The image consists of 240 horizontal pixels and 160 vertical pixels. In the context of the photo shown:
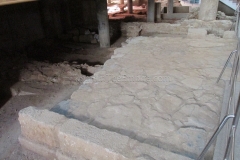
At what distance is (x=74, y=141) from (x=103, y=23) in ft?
24.8

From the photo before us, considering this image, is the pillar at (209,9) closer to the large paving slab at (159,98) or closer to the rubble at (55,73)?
the large paving slab at (159,98)

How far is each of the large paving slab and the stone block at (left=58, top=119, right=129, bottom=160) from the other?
256 millimetres

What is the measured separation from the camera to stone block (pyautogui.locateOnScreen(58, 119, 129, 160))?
6.97ft

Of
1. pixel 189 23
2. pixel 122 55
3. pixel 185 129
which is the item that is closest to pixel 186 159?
pixel 185 129

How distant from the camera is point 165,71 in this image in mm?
3762

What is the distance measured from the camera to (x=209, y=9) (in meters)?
7.86

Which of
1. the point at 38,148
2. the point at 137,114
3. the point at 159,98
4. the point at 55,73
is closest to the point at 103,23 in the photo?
the point at 55,73

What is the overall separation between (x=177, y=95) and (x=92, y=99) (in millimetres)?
1290

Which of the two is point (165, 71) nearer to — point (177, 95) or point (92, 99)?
point (177, 95)

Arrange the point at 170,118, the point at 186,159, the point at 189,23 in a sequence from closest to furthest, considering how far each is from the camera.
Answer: the point at 186,159
the point at 170,118
the point at 189,23

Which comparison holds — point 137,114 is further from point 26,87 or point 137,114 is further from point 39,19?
point 39,19

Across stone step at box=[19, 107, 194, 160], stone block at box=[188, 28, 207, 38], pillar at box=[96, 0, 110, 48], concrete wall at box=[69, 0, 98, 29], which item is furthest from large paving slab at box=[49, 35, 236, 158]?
concrete wall at box=[69, 0, 98, 29]

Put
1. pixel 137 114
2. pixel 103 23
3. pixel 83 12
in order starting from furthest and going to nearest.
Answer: pixel 83 12
pixel 103 23
pixel 137 114

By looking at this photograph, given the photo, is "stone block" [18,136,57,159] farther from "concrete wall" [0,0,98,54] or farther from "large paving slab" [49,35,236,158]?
"concrete wall" [0,0,98,54]
